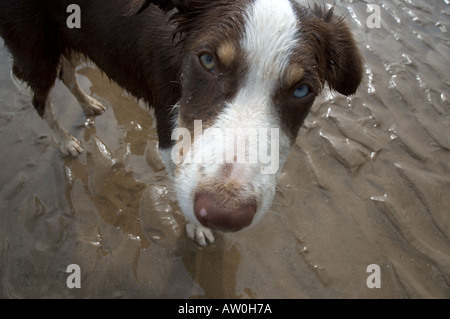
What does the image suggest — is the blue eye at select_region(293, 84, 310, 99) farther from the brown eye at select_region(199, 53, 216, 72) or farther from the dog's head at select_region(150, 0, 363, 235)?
the brown eye at select_region(199, 53, 216, 72)

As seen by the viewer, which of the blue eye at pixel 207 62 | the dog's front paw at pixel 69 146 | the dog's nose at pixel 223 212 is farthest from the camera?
the dog's front paw at pixel 69 146

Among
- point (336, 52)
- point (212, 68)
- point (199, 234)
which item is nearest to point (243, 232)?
point (199, 234)

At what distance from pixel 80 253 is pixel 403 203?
3335 millimetres

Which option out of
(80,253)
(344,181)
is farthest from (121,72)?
(344,181)

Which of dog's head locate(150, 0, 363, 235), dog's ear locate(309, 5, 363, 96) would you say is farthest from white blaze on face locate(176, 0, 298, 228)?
dog's ear locate(309, 5, 363, 96)

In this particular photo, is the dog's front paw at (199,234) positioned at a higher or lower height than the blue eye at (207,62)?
lower

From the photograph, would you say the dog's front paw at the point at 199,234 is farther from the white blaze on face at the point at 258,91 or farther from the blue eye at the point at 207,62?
the blue eye at the point at 207,62

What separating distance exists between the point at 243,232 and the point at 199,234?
0.43 m

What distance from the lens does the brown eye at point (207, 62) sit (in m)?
1.92

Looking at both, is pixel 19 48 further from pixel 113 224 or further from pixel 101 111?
pixel 113 224

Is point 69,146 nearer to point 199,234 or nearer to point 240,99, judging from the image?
point 199,234

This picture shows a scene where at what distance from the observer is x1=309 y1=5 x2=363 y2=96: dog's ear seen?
2186mm

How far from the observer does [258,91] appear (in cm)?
182

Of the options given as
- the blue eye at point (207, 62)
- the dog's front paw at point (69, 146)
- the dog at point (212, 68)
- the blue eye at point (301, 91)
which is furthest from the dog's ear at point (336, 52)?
the dog's front paw at point (69, 146)
